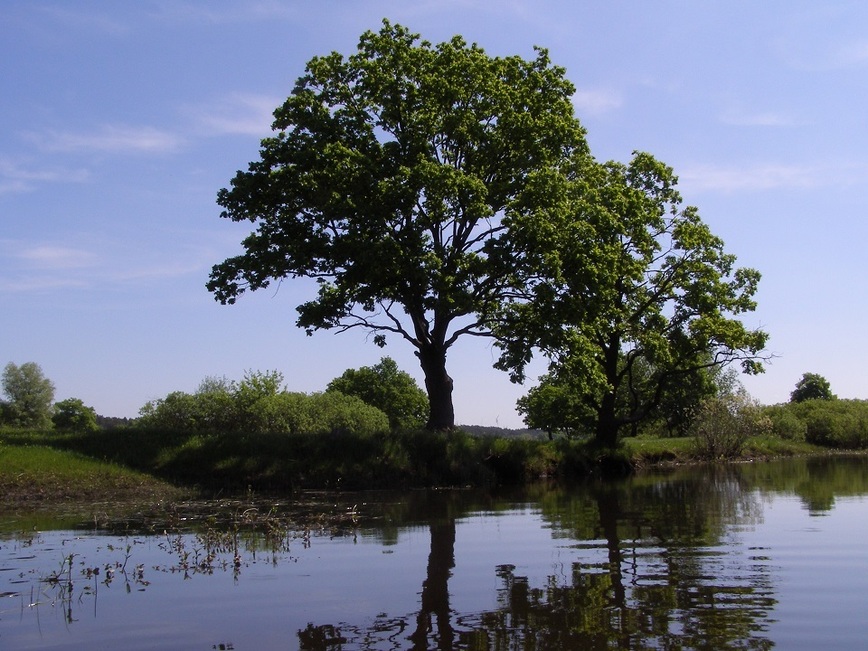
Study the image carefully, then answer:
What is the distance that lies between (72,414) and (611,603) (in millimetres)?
125979

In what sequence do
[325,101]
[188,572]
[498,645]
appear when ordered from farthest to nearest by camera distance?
[325,101] → [188,572] → [498,645]

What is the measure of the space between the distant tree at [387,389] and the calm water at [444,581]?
89191 millimetres

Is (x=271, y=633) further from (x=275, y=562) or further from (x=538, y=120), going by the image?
(x=538, y=120)

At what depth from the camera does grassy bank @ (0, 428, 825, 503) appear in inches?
864

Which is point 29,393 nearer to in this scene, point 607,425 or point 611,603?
point 607,425

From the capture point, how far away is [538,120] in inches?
1192

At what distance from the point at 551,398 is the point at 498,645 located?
245ft

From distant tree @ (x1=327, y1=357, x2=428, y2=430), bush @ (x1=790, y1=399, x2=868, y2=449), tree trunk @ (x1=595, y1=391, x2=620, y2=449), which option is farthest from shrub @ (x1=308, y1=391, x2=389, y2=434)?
distant tree @ (x1=327, y1=357, x2=428, y2=430)

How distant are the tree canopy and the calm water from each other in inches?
491

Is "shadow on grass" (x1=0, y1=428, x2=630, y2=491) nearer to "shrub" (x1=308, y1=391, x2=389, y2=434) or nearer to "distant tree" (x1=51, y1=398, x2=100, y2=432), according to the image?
"shrub" (x1=308, y1=391, x2=389, y2=434)

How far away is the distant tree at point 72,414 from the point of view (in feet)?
386

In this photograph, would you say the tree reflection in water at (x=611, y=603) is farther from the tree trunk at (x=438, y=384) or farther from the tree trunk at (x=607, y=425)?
the tree trunk at (x=607, y=425)

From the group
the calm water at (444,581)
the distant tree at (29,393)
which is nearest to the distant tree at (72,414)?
the distant tree at (29,393)

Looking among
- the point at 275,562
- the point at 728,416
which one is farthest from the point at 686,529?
the point at 728,416
